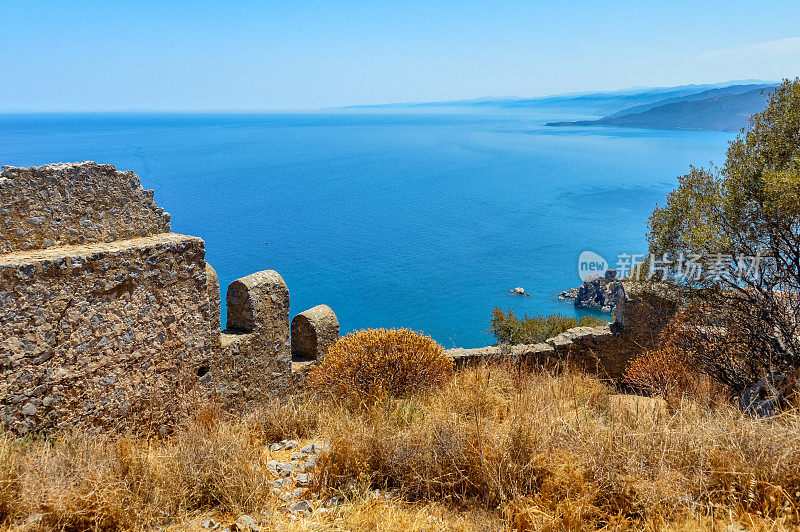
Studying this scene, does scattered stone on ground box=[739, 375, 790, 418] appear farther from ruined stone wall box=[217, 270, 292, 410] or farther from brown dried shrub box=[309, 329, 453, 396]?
ruined stone wall box=[217, 270, 292, 410]

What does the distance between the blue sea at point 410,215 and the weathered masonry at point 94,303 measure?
42.4 metres

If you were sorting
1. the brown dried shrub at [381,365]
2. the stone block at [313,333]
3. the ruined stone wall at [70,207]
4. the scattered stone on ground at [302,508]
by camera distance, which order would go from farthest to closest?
the stone block at [313,333]
the brown dried shrub at [381,365]
the ruined stone wall at [70,207]
the scattered stone on ground at [302,508]

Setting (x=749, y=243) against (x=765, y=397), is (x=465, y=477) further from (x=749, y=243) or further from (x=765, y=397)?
(x=749, y=243)

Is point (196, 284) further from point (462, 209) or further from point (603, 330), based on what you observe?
point (462, 209)

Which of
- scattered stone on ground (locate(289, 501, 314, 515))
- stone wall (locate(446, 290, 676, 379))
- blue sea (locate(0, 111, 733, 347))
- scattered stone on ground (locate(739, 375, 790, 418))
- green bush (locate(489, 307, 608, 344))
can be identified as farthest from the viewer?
blue sea (locate(0, 111, 733, 347))

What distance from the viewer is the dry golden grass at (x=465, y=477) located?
3021 millimetres

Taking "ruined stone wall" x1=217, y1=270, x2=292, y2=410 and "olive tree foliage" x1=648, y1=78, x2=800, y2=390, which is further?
"olive tree foliage" x1=648, y1=78, x2=800, y2=390

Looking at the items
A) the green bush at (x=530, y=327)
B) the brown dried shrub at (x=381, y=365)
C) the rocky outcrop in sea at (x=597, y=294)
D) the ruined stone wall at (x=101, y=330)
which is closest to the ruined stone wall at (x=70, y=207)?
the ruined stone wall at (x=101, y=330)

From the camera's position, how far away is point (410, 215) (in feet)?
298

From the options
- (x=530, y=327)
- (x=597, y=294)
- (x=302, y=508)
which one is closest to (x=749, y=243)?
(x=302, y=508)

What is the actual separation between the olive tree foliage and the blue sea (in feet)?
124

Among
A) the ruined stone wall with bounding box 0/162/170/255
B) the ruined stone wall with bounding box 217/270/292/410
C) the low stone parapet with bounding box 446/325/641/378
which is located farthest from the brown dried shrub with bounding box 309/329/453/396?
the low stone parapet with bounding box 446/325/641/378

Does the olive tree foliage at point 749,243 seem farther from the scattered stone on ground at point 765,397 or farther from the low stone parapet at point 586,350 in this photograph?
the low stone parapet at point 586,350

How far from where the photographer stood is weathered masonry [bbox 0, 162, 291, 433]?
3.81m
